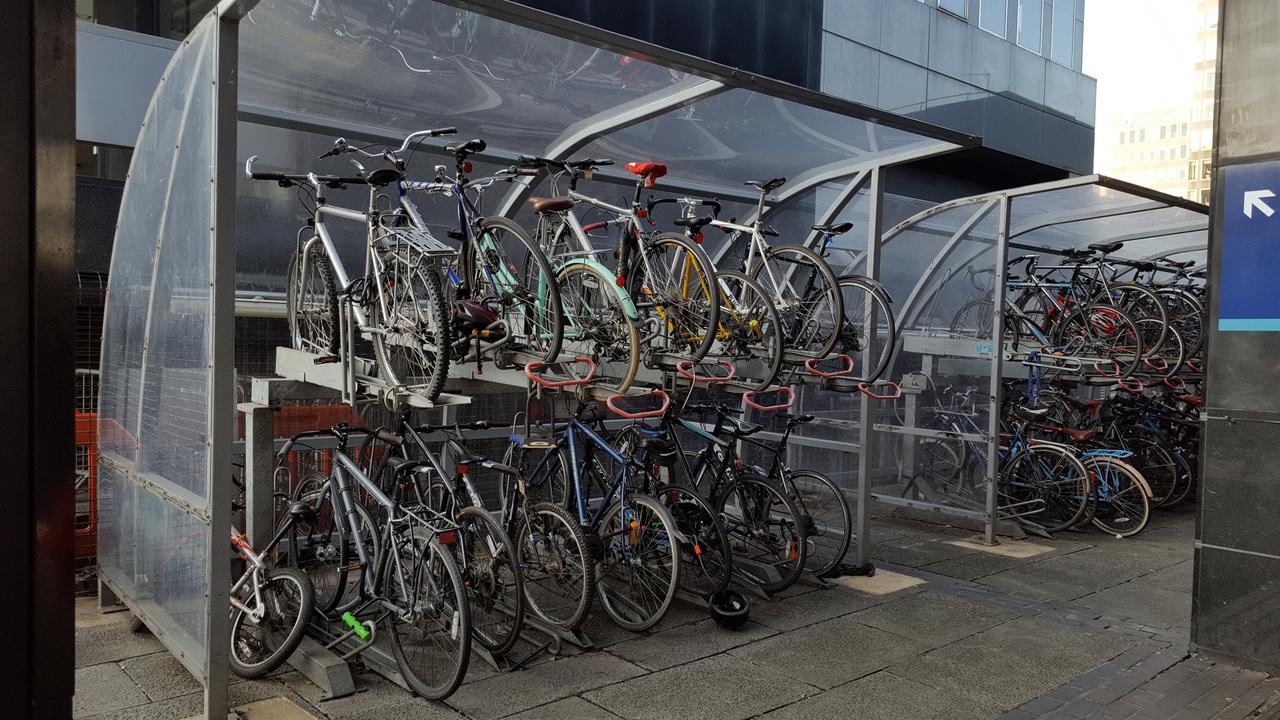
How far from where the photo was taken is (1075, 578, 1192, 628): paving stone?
6.00 metres

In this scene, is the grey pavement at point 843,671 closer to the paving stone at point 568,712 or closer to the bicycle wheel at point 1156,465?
the paving stone at point 568,712

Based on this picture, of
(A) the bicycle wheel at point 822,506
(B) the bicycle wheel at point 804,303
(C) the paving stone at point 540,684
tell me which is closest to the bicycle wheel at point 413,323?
(C) the paving stone at point 540,684

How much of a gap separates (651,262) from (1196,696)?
3.48 m

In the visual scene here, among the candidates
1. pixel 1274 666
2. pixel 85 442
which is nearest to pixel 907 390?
pixel 1274 666

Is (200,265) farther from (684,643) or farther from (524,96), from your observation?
(684,643)

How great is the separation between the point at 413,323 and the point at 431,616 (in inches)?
52.3

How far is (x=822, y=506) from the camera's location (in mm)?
6539

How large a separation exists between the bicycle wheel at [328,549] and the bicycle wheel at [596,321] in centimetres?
134

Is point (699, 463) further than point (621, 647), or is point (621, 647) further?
point (699, 463)

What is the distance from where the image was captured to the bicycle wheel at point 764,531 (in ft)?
19.6

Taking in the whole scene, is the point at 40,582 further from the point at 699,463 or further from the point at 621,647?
the point at 699,463

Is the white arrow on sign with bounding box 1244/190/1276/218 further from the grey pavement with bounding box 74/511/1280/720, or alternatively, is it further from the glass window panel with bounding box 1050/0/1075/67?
the glass window panel with bounding box 1050/0/1075/67

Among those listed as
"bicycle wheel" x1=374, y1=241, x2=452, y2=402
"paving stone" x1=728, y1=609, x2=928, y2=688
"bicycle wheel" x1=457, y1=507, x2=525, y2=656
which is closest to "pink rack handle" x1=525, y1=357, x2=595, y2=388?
"bicycle wheel" x1=374, y1=241, x2=452, y2=402

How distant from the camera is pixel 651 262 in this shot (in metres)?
5.19
